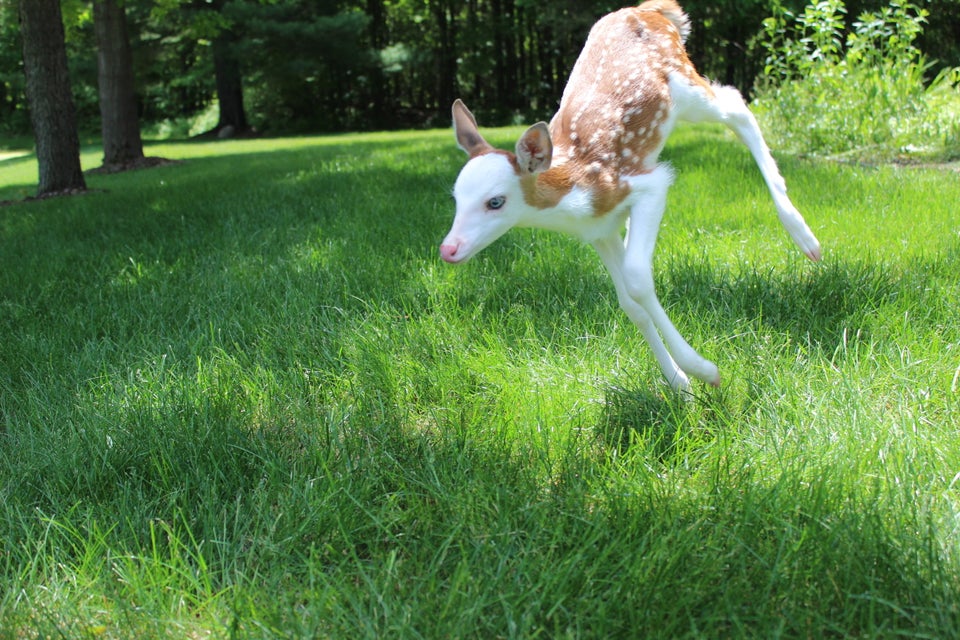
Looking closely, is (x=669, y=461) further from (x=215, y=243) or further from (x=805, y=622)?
(x=215, y=243)

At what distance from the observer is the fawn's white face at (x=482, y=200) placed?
1.94m

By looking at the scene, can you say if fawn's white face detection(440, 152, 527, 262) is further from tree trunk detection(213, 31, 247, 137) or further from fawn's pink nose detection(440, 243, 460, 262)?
tree trunk detection(213, 31, 247, 137)

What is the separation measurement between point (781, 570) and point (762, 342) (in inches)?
49.8

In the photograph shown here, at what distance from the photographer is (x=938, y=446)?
6.48 feet

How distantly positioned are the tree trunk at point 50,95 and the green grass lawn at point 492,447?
5017mm

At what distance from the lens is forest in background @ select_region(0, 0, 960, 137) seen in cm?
2045

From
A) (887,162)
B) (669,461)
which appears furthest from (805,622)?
(887,162)

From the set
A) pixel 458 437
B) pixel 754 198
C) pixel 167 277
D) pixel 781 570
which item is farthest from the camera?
pixel 754 198

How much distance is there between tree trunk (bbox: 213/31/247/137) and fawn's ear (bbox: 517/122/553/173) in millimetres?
22690

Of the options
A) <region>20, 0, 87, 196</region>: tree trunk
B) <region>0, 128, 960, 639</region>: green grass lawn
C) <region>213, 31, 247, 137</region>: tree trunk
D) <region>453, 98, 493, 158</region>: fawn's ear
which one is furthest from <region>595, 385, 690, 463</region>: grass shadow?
<region>213, 31, 247, 137</region>: tree trunk

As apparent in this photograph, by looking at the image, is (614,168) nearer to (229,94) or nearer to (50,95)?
(50,95)

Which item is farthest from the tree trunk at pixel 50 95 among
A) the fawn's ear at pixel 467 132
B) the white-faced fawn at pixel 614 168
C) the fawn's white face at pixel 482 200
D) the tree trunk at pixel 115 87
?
the fawn's white face at pixel 482 200

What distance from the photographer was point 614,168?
230 centimetres

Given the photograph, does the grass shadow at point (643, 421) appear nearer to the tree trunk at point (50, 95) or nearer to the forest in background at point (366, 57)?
the tree trunk at point (50, 95)
